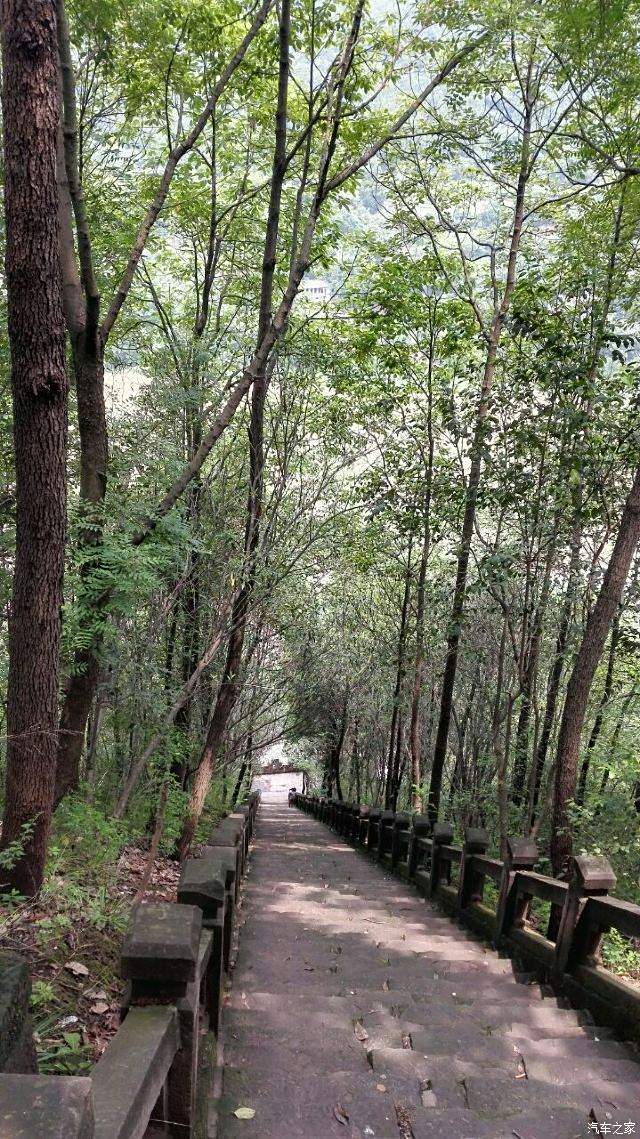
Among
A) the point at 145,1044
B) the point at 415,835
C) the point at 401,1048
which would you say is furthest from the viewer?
the point at 415,835

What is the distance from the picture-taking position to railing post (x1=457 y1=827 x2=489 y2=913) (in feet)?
25.3

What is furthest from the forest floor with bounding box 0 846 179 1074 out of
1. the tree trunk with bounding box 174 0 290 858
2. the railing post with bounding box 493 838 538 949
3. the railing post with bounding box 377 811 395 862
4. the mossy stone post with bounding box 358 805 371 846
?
the mossy stone post with bounding box 358 805 371 846

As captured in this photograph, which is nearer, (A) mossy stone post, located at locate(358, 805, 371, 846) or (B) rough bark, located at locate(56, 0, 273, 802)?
(B) rough bark, located at locate(56, 0, 273, 802)

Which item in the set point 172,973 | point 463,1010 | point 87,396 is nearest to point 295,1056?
point 463,1010

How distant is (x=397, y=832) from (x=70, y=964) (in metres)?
8.59

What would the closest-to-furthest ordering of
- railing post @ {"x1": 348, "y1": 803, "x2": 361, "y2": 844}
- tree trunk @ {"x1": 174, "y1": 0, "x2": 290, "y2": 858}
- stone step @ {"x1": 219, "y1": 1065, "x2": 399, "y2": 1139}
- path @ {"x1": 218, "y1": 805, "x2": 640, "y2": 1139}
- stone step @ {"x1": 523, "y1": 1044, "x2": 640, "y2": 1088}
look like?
stone step @ {"x1": 219, "y1": 1065, "x2": 399, "y2": 1139}, path @ {"x1": 218, "y1": 805, "x2": 640, "y2": 1139}, stone step @ {"x1": 523, "y1": 1044, "x2": 640, "y2": 1088}, tree trunk @ {"x1": 174, "y1": 0, "x2": 290, "y2": 858}, railing post @ {"x1": 348, "y1": 803, "x2": 361, "y2": 844}

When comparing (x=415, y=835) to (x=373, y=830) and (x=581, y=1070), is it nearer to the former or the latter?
(x=373, y=830)

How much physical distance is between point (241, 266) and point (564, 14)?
208 inches

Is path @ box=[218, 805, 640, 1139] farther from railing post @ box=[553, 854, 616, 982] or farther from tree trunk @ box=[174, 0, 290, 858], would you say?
tree trunk @ box=[174, 0, 290, 858]

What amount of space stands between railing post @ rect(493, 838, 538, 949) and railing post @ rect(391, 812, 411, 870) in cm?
542

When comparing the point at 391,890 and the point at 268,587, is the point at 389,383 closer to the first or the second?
the point at 268,587

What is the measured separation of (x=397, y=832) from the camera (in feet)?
40.1

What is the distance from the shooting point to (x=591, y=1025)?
491cm

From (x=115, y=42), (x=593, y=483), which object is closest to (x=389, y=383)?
(x=593, y=483)
